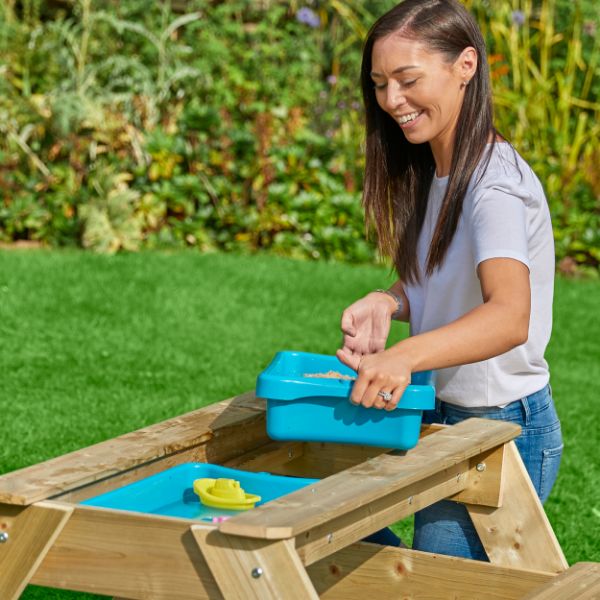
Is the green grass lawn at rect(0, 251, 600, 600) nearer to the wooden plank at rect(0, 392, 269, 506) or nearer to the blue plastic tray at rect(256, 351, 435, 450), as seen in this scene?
the wooden plank at rect(0, 392, 269, 506)

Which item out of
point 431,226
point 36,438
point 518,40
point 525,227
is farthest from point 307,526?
→ point 518,40

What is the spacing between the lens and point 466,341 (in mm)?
2291

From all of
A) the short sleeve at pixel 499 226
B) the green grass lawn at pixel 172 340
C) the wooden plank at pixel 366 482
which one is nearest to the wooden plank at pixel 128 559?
the wooden plank at pixel 366 482

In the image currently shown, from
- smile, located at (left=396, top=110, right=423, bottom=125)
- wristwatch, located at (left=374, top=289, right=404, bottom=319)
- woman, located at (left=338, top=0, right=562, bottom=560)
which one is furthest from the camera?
wristwatch, located at (left=374, top=289, right=404, bottom=319)

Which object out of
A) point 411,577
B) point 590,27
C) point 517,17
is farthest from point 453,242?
point 590,27

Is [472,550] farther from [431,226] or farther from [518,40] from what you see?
[518,40]

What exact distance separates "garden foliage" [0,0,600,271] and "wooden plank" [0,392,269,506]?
4991 millimetres

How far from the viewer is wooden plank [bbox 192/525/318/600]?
1848 mm

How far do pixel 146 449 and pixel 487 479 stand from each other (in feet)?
2.40

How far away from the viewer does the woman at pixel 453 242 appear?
2.35 meters

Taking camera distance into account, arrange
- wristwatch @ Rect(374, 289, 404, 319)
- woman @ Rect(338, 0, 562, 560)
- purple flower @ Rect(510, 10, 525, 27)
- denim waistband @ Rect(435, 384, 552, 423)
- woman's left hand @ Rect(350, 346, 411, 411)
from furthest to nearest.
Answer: purple flower @ Rect(510, 10, 525, 27), wristwatch @ Rect(374, 289, 404, 319), denim waistband @ Rect(435, 384, 552, 423), woman @ Rect(338, 0, 562, 560), woman's left hand @ Rect(350, 346, 411, 411)

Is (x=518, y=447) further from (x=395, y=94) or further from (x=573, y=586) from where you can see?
(x=395, y=94)

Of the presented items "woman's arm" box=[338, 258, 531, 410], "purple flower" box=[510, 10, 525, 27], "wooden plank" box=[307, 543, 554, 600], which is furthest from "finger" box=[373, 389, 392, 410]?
"purple flower" box=[510, 10, 525, 27]

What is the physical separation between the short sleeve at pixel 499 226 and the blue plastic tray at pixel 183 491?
555 millimetres
